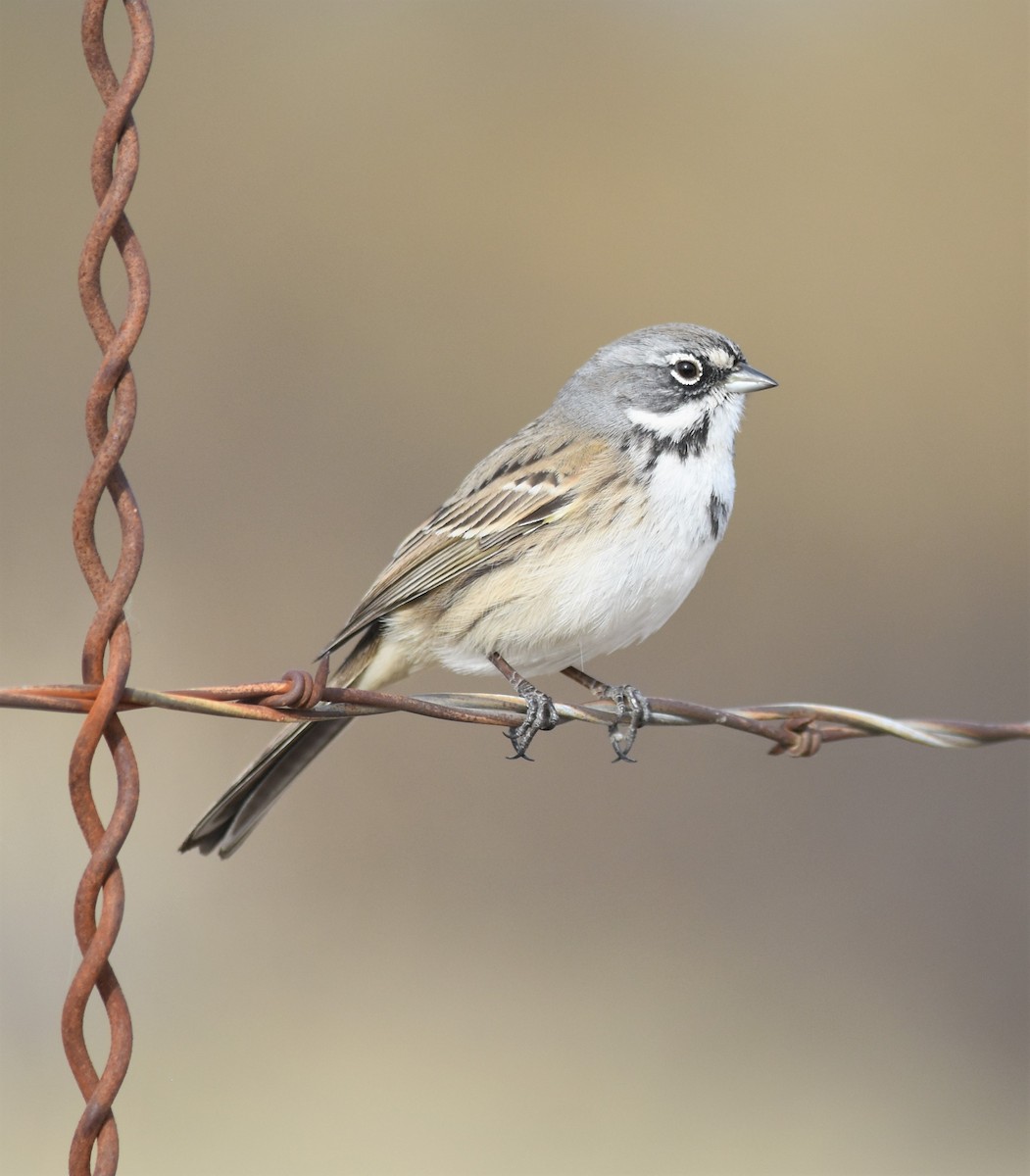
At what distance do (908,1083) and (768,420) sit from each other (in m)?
3.84

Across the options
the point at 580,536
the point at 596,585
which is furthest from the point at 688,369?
the point at 596,585

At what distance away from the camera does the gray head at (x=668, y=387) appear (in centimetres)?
446

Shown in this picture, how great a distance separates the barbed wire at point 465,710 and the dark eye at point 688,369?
112 centimetres

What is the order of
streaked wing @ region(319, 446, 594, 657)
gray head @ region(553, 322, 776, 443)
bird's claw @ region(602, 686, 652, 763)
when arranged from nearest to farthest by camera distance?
bird's claw @ region(602, 686, 652, 763) → streaked wing @ region(319, 446, 594, 657) → gray head @ region(553, 322, 776, 443)

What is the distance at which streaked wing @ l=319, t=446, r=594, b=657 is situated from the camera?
433 cm

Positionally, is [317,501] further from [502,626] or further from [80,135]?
[502,626]

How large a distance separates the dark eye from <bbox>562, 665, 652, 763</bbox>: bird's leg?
1049mm

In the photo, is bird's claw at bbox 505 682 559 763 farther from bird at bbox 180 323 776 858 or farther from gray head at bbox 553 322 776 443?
gray head at bbox 553 322 776 443

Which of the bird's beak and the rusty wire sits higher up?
the bird's beak

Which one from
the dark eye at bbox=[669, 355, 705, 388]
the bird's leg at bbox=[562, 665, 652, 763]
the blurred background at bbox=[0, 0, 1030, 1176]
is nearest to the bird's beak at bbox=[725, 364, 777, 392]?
Result: the dark eye at bbox=[669, 355, 705, 388]

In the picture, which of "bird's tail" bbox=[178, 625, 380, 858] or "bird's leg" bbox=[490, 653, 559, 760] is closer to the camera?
"bird's tail" bbox=[178, 625, 380, 858]

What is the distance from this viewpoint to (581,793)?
7445mm

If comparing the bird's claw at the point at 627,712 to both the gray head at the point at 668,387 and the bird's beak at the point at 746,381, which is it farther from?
the bird's beak at the point at 746,381

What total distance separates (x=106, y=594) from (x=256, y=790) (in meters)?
1.58
